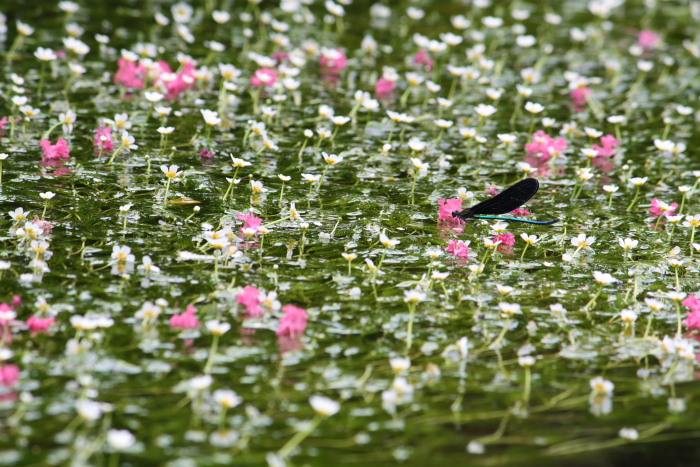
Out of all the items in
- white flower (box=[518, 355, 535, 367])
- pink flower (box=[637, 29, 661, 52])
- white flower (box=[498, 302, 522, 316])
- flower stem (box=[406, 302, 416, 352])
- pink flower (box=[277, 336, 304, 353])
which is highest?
pink flower (box=[637, 29, 661, 52])

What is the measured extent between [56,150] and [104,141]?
0.24m

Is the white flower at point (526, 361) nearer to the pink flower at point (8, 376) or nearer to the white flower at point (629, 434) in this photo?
the white flower at point (629, 434)

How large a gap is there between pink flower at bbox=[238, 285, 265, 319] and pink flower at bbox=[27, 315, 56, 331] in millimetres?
639

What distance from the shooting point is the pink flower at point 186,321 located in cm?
298

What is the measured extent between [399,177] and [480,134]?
36.5 inches

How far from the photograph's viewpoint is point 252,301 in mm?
3111

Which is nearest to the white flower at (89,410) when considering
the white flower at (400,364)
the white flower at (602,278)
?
the white flower at (400,364)

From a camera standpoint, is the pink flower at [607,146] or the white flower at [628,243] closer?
the white flower at [628,243]

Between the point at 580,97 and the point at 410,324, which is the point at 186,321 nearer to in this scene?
the point at 410,324

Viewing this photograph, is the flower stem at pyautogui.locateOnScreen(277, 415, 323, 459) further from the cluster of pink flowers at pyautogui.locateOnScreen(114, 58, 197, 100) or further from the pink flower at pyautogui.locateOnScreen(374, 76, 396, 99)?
the pink flower at pyautogui.locateOnScreen(374, 76, 396, 99)

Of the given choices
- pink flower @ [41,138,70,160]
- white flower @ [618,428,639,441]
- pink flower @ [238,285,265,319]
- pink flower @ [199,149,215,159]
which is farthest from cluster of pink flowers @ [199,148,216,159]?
white flower @ [618,428,639,441]

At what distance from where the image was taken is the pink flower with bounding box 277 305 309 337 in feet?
9.87

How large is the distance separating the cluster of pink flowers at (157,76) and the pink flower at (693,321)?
133 inches

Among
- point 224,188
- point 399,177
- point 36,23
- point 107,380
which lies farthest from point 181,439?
point 36,23
